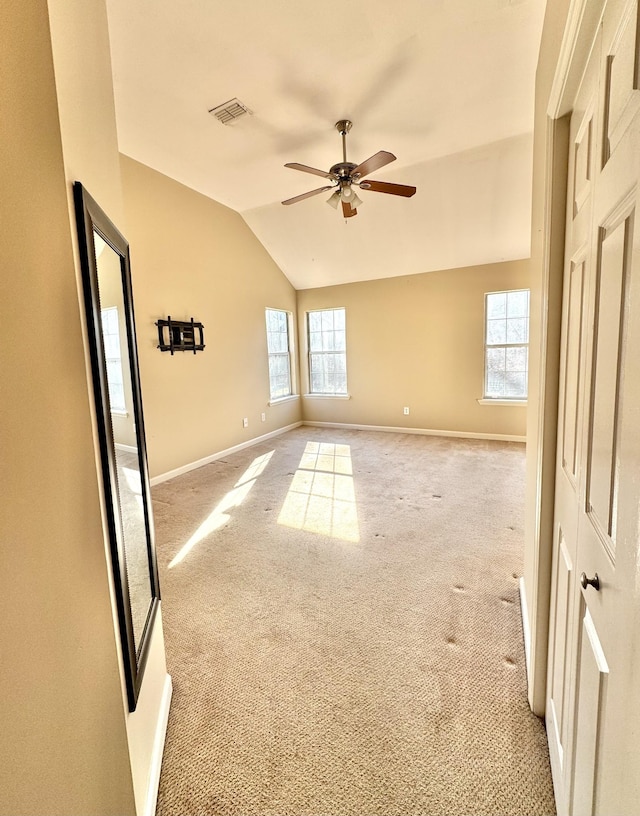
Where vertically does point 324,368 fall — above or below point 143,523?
above

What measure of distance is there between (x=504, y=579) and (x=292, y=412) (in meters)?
4.85

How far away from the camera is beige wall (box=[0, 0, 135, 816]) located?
604mm

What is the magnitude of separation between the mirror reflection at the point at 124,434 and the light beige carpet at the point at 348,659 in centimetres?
57

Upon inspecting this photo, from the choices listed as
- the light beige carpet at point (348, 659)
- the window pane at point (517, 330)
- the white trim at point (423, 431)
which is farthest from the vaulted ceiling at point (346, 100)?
the light beige carpet at point (348, 659)

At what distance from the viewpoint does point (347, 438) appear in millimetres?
5969

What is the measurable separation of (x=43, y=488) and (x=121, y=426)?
55cm

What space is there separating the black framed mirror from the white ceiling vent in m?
2.17

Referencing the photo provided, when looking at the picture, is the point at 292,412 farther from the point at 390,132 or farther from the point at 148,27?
the point at 148,27

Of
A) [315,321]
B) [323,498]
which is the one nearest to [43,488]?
[323,498]

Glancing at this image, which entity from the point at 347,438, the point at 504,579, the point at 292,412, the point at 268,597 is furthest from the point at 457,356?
the point at 268,597

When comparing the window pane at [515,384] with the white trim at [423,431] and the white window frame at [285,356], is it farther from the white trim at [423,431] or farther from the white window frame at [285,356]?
the white window frame at [285,356]

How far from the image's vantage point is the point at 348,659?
5.64ft

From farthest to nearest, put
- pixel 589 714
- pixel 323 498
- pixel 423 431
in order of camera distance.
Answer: pixel 423 431, pixel 323 498, pixel 589 714

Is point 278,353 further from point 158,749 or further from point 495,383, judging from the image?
point 158,749
